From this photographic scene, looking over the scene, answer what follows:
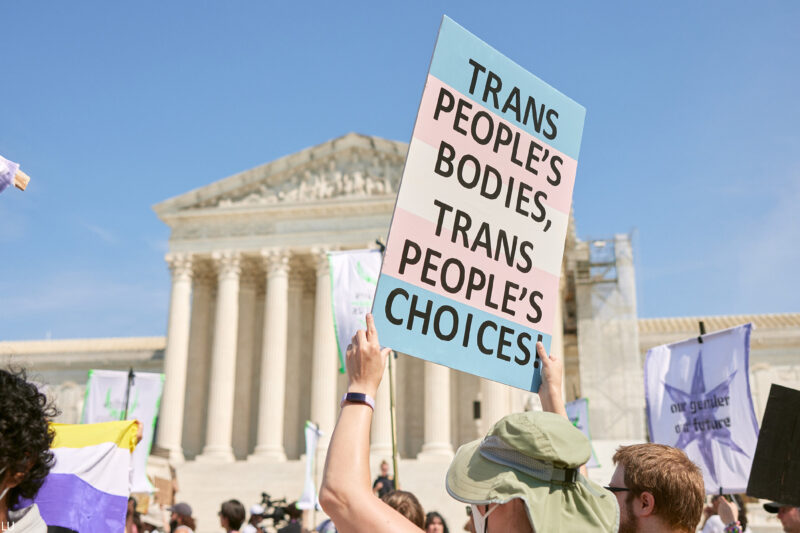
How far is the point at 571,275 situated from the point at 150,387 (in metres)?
43.7

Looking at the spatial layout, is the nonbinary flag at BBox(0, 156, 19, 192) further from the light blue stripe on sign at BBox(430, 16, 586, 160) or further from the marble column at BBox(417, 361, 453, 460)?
the marble column at BBox(417, 361, 453, 460)

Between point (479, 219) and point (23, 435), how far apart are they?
112 inches

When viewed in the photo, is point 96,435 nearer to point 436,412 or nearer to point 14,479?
point 14,479

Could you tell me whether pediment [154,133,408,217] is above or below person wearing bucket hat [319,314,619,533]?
above

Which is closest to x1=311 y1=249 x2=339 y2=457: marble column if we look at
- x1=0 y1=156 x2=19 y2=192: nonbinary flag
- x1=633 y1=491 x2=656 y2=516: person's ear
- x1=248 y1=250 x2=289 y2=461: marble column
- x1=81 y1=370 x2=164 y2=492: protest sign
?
x1=248 y1=250 x2=289 y2=461: marble column

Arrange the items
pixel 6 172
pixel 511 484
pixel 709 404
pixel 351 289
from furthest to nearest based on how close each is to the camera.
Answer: pixel 351 289, pixel 709 404, pixel 6 172, pixel 511 484

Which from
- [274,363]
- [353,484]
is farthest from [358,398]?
[274,363]

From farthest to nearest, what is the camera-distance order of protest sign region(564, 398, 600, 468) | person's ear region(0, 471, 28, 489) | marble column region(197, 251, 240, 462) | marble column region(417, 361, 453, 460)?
marble column region(197, 251, 240, 462) < marble column region(417, 361, 453, 460) < protest sign region(564, 398, 600, 468) < person's ear region(0, 471, 28, 489)

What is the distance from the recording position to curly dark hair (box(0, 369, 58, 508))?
2.76m

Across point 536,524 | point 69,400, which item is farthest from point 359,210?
point 536,524

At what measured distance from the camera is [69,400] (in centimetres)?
5788

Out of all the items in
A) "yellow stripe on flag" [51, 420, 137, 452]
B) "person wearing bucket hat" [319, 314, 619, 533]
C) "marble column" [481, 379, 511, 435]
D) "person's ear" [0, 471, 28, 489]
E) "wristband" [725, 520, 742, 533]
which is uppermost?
"person wearing bucket hat" [319, 314, 619, 533]

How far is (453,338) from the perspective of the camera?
4.68 meters

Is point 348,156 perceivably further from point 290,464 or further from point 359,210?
point 290,464
